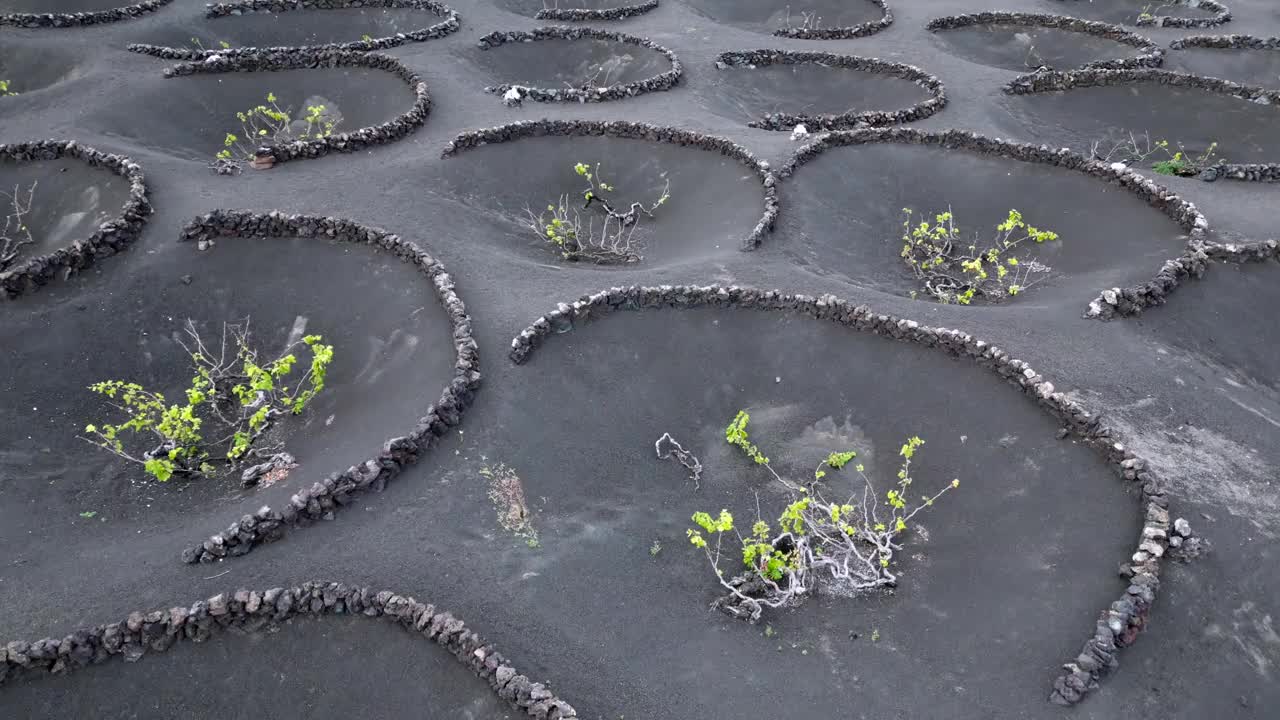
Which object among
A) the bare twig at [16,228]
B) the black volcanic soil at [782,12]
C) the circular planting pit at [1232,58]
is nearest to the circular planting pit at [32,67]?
the bare twig at [16,228]

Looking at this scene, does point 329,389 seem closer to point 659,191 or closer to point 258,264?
point 258,264

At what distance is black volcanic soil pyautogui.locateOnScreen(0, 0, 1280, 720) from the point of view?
24.5 ft

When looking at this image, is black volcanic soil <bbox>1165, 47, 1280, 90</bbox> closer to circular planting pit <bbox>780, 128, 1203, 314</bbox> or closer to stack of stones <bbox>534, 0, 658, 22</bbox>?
circular planting pit <bbox>780, 128, 1203, 314</bbox>

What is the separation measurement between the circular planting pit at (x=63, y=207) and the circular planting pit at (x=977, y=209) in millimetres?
12263

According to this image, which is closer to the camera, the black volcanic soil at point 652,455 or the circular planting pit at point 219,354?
the black volcanic soil at point 652,455

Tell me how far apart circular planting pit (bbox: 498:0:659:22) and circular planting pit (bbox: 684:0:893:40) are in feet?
7.75

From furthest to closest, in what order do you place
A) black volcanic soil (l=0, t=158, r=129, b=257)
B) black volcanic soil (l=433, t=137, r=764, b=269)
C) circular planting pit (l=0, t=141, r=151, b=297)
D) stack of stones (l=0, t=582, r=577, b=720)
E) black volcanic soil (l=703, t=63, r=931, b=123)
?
black volcanic soil (l=703, t=63, r=931, b=123), black volcanic soil (l=433, t=137, r=764, b=269), black volcanic soil (l=0, t=158, r=129, b=257), circular planting pit (l=0, t=141, r=151, b=297), stack of stones (l=0, t=582, r=577, b=720)

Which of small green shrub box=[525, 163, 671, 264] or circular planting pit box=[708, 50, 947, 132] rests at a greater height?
circular planting pit box=[708, 50, 947, 132]

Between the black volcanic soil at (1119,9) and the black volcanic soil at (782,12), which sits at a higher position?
the black volcanic soil at (1119,9)

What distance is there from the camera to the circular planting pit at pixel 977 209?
45.6ft

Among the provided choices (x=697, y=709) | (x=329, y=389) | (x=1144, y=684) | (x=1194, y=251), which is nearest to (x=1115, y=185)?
(x=1194, y=251)

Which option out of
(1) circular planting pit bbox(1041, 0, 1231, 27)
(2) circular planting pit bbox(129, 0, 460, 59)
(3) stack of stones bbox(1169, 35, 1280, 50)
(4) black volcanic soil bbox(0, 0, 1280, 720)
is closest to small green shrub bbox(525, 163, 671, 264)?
(4) black volcanic soil bbox(0, 0, 1280, 720)

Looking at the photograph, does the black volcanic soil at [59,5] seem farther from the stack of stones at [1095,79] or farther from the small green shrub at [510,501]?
the stack of stones at [1095,79]

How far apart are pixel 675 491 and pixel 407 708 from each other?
13.9 feet
